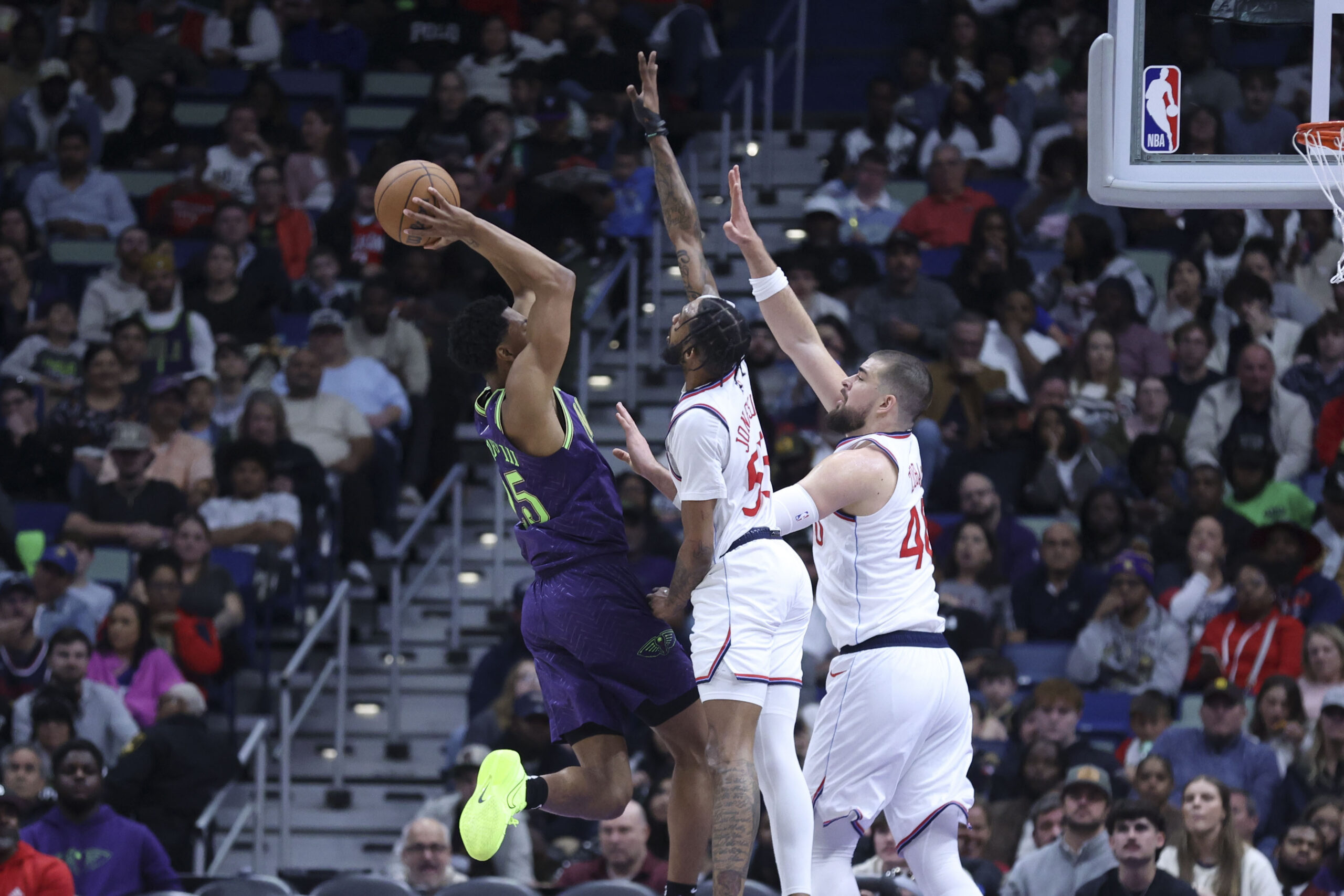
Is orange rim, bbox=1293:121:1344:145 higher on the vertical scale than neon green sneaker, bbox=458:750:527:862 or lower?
higher

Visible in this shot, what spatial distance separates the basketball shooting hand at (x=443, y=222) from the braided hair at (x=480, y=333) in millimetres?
304

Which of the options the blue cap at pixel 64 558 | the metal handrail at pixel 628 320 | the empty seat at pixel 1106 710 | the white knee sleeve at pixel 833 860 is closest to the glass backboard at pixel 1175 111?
the white knee sleeve at pixel 833 860

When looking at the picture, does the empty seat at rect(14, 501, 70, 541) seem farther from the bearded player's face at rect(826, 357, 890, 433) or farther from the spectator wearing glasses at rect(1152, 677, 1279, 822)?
the bearded player's face at rect(826, 357, 890, 433)

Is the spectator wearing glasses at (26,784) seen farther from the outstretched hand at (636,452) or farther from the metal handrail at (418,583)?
the outstretched hand at (636,452)

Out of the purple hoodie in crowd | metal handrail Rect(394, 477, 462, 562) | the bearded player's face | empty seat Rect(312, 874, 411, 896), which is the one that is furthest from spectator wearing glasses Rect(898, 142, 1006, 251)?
the bearded player's face

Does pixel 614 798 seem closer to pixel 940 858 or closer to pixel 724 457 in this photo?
pixel 940 858

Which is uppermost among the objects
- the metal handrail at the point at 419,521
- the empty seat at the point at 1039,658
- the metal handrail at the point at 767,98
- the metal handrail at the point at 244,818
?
the metal handrail at the point at 767,98

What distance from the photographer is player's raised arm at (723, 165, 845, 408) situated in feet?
24.9

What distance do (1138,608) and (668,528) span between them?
316cm

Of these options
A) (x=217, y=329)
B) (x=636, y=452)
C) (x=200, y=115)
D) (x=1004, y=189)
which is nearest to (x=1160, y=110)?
(x=636, y=452)

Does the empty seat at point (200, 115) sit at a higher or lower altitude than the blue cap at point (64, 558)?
higher

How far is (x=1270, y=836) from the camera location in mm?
10570

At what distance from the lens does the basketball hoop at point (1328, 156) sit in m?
7.57

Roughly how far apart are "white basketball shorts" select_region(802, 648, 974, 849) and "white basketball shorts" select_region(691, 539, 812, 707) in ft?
0.73
